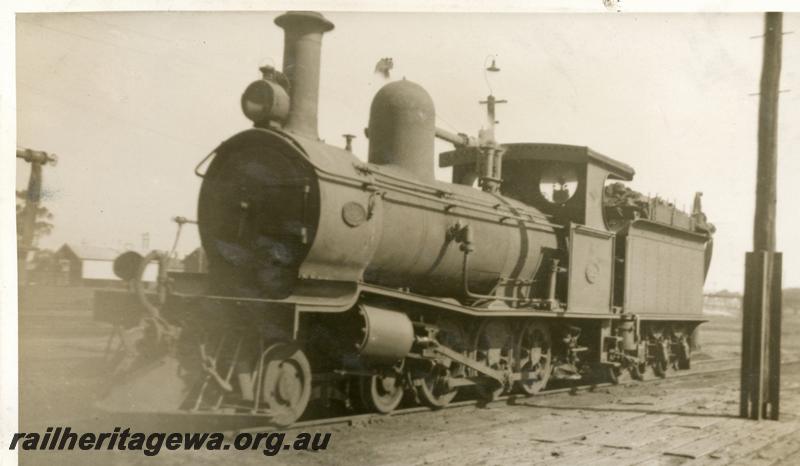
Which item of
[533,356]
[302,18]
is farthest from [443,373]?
[302,18]

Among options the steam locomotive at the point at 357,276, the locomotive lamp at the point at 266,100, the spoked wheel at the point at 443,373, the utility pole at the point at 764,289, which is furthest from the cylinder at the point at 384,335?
the utility pole at the point at 764,289

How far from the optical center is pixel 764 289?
9180 millimetres

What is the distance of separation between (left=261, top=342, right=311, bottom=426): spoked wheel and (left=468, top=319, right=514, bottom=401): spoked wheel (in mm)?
2870

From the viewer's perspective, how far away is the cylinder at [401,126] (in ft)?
28.8

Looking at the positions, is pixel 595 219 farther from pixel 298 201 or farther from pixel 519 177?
pixel 298 201

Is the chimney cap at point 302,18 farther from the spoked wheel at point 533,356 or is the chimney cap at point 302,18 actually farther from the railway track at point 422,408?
the spoked wheel at point 533,356

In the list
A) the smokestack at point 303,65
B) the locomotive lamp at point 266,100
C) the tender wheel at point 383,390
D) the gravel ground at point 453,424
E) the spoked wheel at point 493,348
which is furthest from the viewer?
the spoked wheel at point 493,348

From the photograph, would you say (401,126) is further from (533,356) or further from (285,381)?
(533,356)

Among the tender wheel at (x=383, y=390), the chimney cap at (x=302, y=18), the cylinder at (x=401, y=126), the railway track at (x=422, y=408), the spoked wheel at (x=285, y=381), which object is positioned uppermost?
the chimney cap at (x=302, y=18)

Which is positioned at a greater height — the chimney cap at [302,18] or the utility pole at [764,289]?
the chimney cap at [302,18]

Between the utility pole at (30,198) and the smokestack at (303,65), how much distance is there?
95.0 inches

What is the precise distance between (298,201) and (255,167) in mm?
657

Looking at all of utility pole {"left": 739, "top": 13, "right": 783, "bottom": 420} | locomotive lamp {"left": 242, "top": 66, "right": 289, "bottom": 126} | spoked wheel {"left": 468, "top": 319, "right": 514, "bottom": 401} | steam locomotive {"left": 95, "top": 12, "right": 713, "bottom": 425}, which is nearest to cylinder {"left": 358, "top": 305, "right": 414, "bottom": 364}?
steam locomotive {"left": 95, "top": 12, "right": 713, "bottom": 425}

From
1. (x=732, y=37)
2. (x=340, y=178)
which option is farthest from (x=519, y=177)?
(x=340, y=178)
